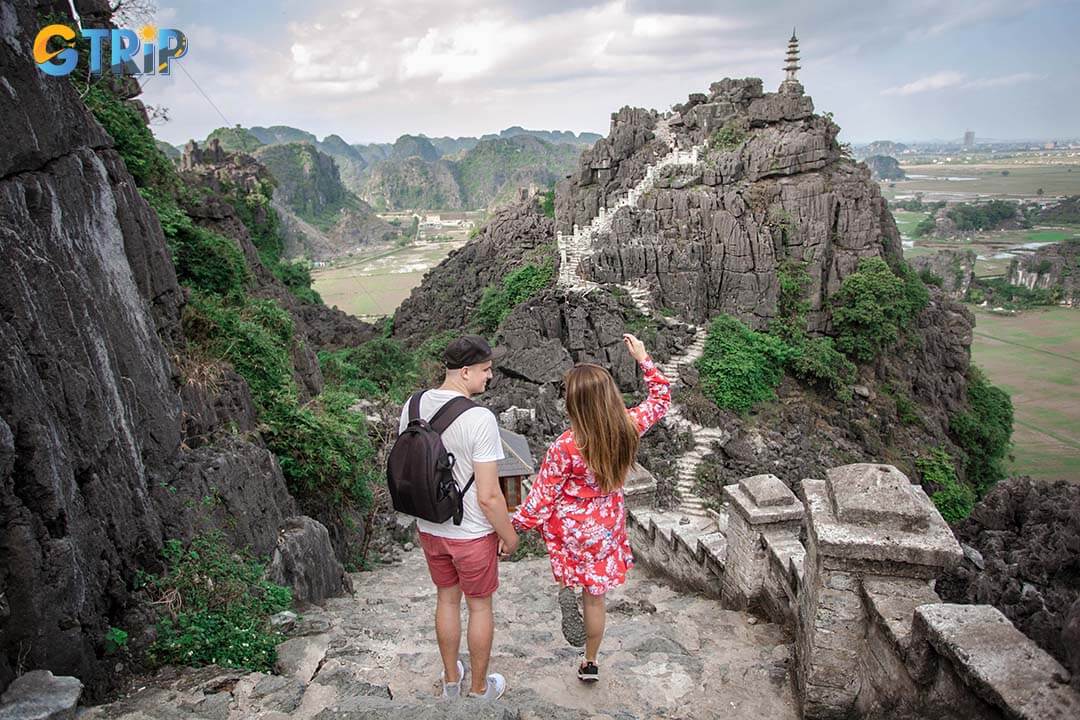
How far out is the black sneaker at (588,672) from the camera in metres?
3.65

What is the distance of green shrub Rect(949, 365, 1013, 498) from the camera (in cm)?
2388

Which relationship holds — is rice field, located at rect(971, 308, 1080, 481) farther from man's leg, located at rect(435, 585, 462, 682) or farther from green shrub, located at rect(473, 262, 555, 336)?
man's leg, located at rect(435, 585, 462, 682)

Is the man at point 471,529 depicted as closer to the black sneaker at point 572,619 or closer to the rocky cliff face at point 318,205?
the black sneaker at point 572,619

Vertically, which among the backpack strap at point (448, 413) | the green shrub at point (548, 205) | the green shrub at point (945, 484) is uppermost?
the green shrub at point (548, 205)

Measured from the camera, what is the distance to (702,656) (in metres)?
4.30

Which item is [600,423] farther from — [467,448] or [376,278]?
[376,278]

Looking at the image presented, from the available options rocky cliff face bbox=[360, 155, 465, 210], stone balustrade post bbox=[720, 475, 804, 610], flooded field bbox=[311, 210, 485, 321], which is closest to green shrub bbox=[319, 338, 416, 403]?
stone balustrade post bbox=[720, 475, 804, 610]

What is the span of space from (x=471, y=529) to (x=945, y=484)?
22.7 metres

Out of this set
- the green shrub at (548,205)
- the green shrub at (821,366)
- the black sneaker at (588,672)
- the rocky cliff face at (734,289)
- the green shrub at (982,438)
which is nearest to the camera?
the black sneaker at (588,672)

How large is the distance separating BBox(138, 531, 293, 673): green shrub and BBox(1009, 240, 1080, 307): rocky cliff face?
251 feet

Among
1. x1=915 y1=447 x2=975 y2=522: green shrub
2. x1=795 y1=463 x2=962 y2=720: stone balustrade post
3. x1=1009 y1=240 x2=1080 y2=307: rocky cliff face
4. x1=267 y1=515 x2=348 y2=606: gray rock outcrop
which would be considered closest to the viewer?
x1=795 y1=463 x2=962 y2=720: stone balustrade post

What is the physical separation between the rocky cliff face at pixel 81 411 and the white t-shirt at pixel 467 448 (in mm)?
1868

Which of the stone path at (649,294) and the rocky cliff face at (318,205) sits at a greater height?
the rocky cliff face at (318,205)

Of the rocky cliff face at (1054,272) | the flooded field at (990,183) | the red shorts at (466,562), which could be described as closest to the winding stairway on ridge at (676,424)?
the red shorts at (466,562)
